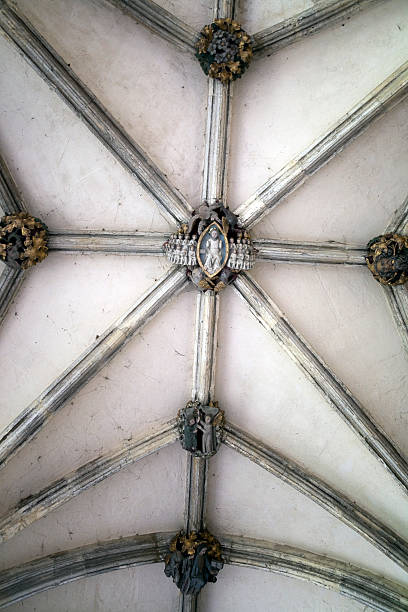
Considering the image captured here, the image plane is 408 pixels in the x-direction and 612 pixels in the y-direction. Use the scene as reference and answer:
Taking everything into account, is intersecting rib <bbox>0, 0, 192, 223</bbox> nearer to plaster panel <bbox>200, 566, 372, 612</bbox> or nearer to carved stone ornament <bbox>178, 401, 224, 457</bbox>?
carved stone ornament <bbox>178, 401, 224, 457</bbox>

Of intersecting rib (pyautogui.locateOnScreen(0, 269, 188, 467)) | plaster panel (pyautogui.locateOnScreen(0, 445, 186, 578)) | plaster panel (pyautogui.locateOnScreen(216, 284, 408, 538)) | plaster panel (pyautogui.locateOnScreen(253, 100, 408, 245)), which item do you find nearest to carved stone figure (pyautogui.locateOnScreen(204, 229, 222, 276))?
intersecting rib (pyautogui.locateOnScreen(0, 269, 188, 467))

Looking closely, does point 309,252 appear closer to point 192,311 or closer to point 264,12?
point 192,311

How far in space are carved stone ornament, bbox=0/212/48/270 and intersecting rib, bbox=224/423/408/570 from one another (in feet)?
12.7

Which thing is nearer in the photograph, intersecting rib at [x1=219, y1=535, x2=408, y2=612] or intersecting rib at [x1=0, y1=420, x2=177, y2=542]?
intersecting rib at [x1=0, y1=420, x2=177, y2=542]

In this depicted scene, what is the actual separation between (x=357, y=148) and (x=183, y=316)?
11.7ft

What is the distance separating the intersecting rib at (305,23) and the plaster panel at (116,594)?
806 cm

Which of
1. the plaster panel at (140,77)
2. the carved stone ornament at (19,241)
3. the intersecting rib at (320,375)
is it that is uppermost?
the plaster panel at (140,77)

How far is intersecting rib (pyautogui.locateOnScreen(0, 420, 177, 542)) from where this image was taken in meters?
10.3

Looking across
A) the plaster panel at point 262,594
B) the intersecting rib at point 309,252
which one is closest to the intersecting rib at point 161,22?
the intersecting rib at point 309,252

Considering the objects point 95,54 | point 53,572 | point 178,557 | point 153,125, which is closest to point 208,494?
point 178,557

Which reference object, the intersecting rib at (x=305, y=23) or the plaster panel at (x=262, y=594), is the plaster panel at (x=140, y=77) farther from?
the plaster panel at (x=262, y=594)

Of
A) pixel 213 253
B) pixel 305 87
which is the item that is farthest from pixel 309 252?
pixel 305 87

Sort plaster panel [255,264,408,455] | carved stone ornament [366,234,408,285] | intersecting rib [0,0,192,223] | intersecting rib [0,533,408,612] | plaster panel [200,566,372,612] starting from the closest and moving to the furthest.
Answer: intersecting rib [0,0,192,223] < carved stone ornament [366,234,408,285] < intersecting rib [0,533,408,612] < plaster panel [255,264,408,455] < plaster panel [200,566,372,612]

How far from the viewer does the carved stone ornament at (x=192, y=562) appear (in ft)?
36.0
